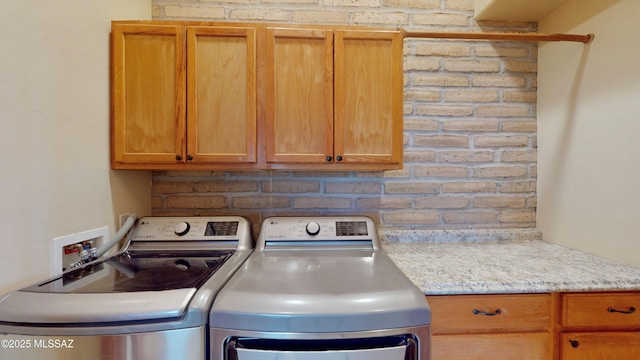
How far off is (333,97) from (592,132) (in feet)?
4.14

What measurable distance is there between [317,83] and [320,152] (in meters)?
0.32

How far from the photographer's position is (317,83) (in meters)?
1.40

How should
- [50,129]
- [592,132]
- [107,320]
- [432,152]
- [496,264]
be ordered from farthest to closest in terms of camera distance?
1. [432,152]
2. [592,132]
3. [496,264]
4. [50,129]
5. [107,320]

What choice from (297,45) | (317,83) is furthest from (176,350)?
(297,45)

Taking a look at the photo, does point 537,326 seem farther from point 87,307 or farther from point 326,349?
point 87,307

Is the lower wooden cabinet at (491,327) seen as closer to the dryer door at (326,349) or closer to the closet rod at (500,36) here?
the dryer door at (326,349)

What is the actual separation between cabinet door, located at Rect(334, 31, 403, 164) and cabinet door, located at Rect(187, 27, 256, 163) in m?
0.43

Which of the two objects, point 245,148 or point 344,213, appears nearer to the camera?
point 245,148

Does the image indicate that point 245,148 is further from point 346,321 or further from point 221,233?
point 346,321

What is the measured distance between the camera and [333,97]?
4.58 ft

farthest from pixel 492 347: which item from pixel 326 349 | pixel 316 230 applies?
pixel 316 230

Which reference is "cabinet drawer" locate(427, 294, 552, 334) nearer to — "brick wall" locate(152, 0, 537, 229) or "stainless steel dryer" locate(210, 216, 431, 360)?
"stainless steel dryer" locate(210, 216, 431, 360)

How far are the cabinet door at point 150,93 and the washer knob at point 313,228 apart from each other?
675 mm

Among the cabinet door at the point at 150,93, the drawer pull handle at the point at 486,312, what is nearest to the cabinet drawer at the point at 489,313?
the drawer pull handle at the point at 486,312
